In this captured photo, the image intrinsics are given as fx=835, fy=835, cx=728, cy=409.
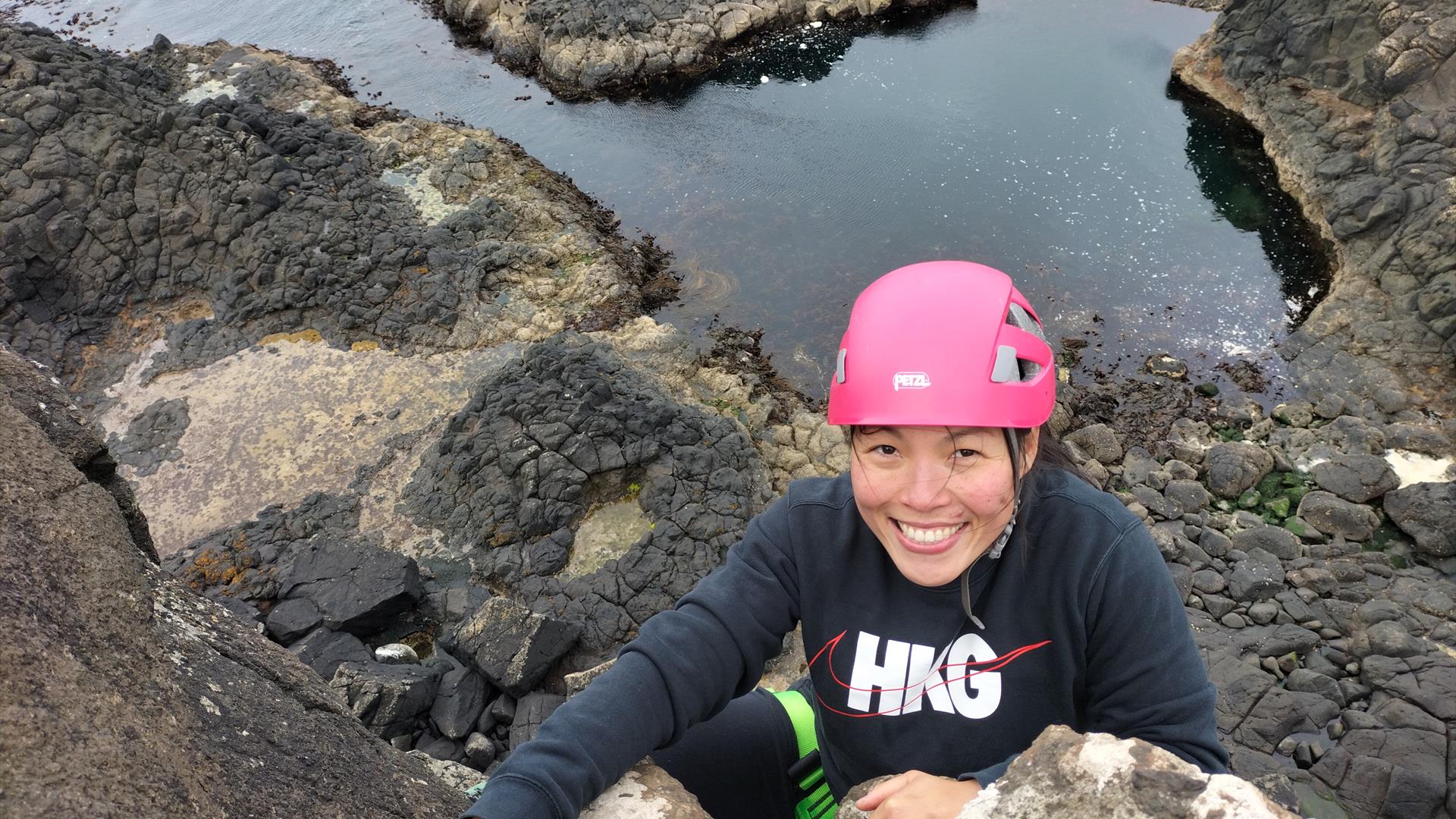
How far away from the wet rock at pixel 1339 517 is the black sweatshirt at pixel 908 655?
942cm

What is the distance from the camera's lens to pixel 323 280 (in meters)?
13.2

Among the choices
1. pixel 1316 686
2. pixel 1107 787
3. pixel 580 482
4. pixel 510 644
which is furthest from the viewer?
pixel 580 482

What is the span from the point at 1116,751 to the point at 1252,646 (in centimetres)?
808

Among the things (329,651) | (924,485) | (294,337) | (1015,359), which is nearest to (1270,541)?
(1015,359)

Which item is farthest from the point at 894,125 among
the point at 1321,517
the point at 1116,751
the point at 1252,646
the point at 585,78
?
the point at 1116,751

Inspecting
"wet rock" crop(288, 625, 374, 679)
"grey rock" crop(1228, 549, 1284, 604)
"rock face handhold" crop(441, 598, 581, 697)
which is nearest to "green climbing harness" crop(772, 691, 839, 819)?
"rock face handhold" crop(441, 598, 581, 697)

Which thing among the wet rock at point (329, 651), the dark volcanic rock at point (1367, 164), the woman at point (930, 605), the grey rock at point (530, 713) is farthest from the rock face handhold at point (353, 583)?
the dark volcanic rock at point (1367, 164)

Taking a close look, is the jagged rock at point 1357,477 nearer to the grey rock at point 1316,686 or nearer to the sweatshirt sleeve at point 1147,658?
the grey rock at point 1316,686

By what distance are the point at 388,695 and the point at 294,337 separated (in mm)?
7916

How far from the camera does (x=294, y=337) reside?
12.8 meters

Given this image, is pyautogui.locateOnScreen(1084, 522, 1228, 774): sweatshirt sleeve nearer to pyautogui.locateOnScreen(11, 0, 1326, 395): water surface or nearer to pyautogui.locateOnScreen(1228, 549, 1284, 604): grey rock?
pyautogui.locateOnScreen(1228, 549, 1284, 604): grey rock

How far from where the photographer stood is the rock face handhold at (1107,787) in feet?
5.75

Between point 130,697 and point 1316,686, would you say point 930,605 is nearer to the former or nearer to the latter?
point 130,697

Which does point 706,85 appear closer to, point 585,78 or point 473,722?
point 585,78
